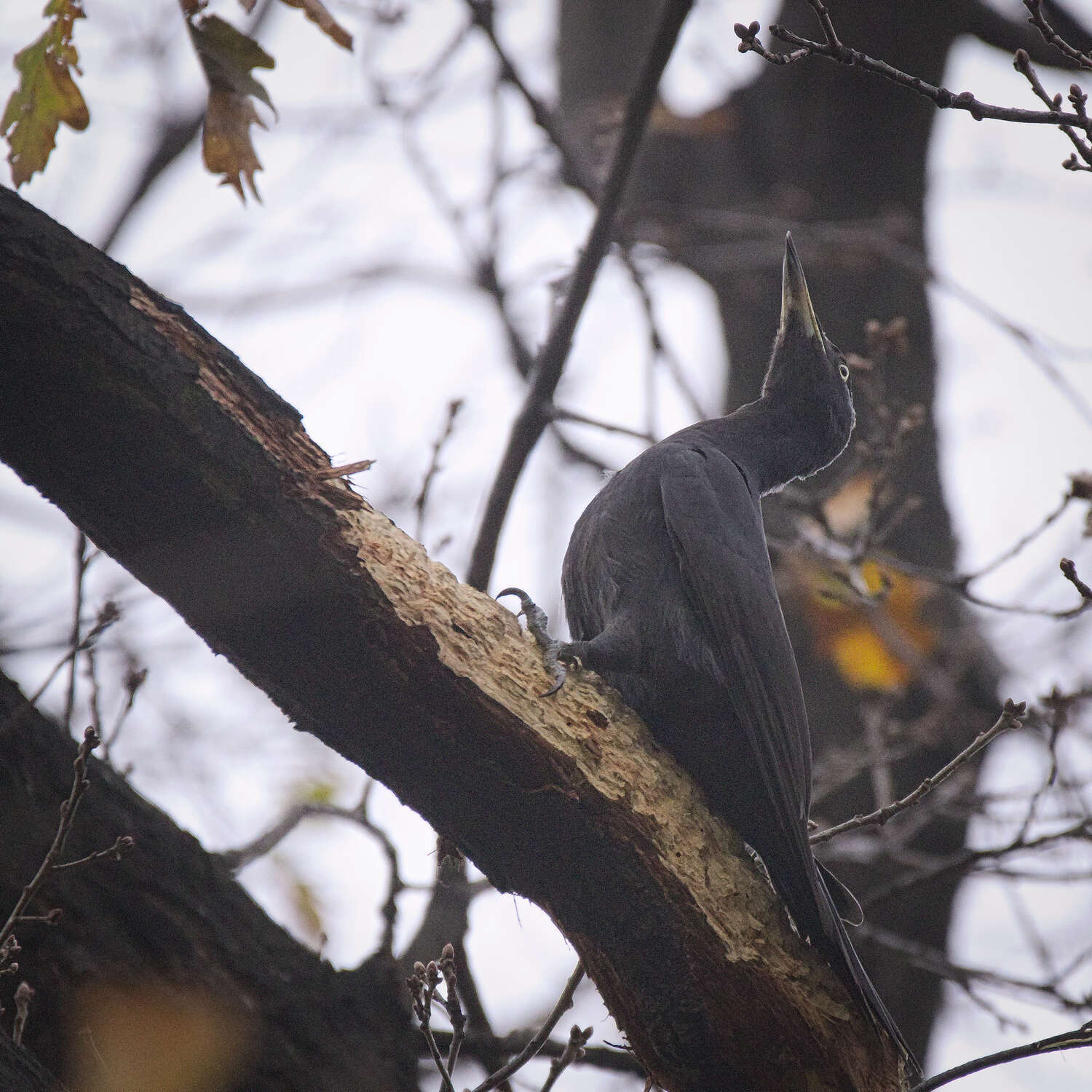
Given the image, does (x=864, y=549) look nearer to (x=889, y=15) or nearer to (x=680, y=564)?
(x=680, y=564)

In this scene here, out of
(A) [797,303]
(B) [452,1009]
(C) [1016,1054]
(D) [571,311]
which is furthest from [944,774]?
(A) [797,303]

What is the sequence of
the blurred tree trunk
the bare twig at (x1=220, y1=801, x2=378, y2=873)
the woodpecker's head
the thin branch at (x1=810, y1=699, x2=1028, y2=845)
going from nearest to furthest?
the thin branch at (x1=810, y1=699, x2=1028, y2=845) → the bare twig at (x1=220, y1=801, x2=378, y2=873) → the woodpecker's head → the blurred tree trunk

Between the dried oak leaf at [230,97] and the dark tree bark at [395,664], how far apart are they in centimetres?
74

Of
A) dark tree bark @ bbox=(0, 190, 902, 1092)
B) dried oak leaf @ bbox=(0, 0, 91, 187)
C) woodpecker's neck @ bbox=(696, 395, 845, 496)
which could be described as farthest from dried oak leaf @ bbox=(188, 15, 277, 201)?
woodpecker's neck @ bbox=(696, 395, 845, 496)

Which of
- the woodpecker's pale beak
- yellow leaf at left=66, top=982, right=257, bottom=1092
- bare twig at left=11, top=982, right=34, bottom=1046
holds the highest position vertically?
the woodpecker's pale beak

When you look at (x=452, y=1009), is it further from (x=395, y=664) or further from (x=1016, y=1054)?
(x=1016, y=1054)

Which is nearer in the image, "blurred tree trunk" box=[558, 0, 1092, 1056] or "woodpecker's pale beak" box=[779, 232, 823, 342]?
"woodpecker's pale beak" box=[779, 232, 823, 342]

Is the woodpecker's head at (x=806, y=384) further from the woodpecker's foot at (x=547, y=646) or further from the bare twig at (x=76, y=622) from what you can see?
the bare twig at (x=76, y=622)

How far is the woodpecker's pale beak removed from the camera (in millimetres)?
4246

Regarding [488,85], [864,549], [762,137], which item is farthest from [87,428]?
[762,137]

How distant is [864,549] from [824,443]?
0.51 m

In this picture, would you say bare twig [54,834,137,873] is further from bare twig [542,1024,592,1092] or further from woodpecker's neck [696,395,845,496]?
woodpecker's neck [696,395,845,496]

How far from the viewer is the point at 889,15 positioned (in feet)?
20.2

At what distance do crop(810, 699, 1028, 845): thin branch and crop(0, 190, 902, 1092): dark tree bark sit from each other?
1.04ft
